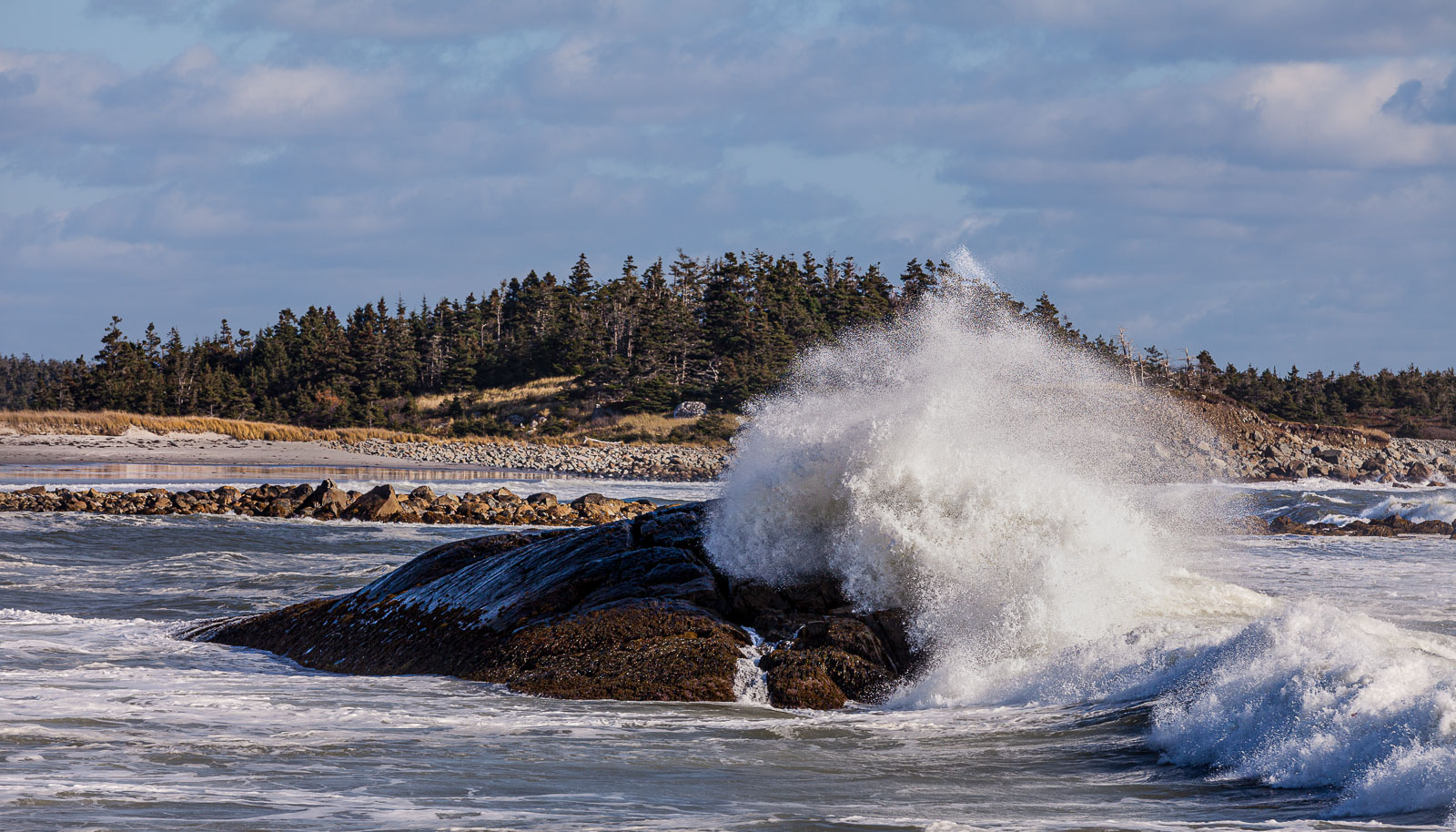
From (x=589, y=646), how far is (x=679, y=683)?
0.86m

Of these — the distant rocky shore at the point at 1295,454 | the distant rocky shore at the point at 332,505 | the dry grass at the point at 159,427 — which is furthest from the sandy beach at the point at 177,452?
the distant rocky shore at the point at 1295,454

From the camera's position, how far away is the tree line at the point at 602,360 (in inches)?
3029

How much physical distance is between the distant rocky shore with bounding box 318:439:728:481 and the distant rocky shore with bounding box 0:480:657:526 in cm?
2361

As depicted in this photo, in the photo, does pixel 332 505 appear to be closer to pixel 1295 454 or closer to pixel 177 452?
pixel 177 452

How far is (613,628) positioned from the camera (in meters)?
9.45

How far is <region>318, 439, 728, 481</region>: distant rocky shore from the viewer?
57.1m

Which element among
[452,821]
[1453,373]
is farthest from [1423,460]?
[452,821]

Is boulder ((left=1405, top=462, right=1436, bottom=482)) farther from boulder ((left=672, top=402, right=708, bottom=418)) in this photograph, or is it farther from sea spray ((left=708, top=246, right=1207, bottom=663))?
sea spray ((left=708, top=246, right=1207, bottom=663))

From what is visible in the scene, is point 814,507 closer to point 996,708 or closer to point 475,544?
point 996,708

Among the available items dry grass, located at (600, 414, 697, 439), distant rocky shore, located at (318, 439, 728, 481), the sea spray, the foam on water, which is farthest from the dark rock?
dry grass, located at (600, 414, 697, 439)

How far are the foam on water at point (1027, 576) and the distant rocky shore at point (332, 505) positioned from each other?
1698cm

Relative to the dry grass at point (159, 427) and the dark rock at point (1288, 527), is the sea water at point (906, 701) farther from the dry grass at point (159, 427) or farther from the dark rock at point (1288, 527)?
the dry grass at point (159, 427)

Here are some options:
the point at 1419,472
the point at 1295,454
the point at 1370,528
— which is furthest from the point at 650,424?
the point at 1370,528

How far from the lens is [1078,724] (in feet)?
26.5
